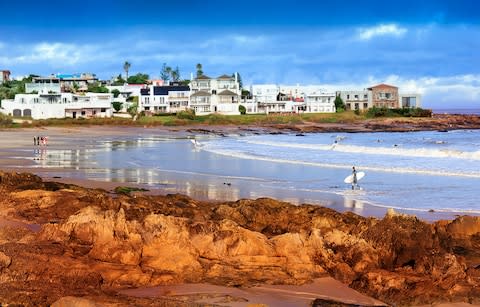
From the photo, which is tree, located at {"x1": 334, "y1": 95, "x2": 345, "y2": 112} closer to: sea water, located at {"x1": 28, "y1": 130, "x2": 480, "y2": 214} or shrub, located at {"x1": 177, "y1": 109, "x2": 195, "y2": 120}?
shrub, located at {"x1": 177, "y1": 109, "x2": 195, "y2": 120}

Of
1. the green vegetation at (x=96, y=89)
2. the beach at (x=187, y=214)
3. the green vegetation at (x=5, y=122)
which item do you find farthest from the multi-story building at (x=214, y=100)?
the beach at (x=187, y=214)

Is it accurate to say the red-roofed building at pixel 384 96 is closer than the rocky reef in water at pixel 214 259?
No

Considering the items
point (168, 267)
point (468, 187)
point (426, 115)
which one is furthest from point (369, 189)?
point (426, 115)

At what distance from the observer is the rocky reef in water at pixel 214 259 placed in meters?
7.86

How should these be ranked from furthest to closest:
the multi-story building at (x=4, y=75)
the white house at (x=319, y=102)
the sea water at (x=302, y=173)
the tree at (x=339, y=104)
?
1. the multi-story building at (x=4, y=75)
2. the tree at (x=339, y=104)
3. the white house at (x=319, y=102)
4. the sea water at (x=302, y=173)

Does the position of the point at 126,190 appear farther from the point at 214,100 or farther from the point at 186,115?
the point at 214,100

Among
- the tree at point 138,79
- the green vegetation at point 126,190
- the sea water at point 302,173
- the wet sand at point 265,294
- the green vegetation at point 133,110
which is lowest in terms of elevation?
the sea water at point 302,173

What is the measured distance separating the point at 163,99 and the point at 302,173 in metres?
75.9

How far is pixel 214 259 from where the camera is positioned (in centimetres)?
894

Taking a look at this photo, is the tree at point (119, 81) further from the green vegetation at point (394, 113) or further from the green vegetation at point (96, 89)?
the green vegetation at point (394, 113)

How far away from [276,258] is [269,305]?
1421 mm

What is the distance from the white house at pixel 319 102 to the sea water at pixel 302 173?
70933 millimetres

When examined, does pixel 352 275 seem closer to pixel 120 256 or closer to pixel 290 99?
pixel 120 256

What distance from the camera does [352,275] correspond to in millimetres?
8805
